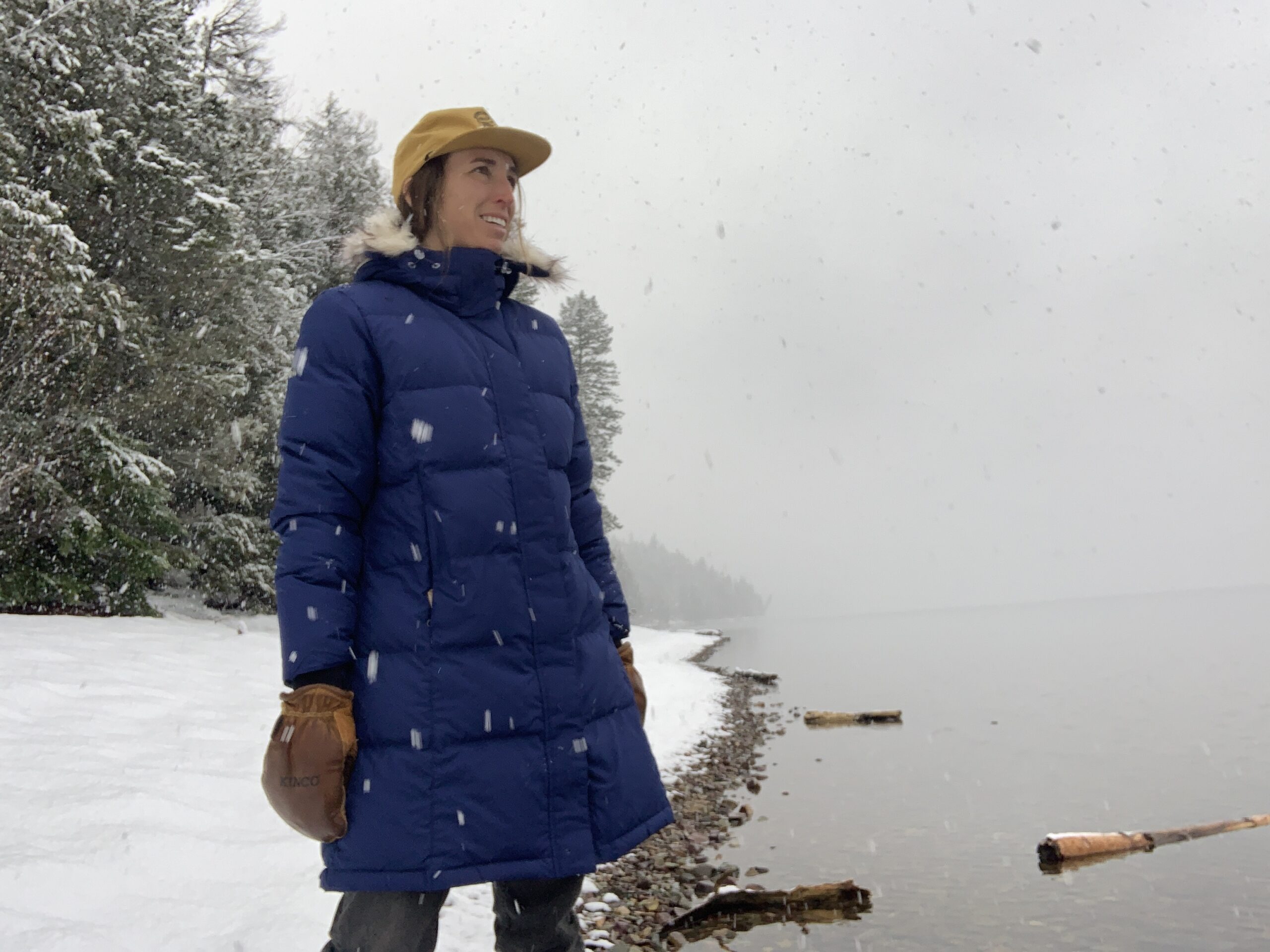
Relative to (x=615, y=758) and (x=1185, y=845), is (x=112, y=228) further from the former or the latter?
(x=1185, y=845)

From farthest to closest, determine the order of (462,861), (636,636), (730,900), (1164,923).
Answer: (636,636)
(1164,923)
(730,900)
(462,861)

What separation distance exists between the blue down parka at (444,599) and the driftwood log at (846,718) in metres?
17.8

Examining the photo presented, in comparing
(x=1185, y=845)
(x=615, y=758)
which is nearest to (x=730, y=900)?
(x=615, y=758)

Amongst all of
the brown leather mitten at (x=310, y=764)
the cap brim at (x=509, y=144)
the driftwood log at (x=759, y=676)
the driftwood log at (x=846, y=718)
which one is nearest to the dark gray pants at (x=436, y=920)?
the brown leather mitten at (x=310, y=764)

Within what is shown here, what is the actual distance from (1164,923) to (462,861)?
746 centimetres

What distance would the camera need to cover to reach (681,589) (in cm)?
14675

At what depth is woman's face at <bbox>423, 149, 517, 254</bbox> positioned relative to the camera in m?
2.46

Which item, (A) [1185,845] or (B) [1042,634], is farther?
(B) [1042,634]

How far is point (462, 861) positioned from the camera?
6.36 ft

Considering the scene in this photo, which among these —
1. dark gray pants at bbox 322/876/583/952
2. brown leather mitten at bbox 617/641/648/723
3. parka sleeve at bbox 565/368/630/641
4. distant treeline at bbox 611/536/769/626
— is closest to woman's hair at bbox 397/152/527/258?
parka sleeve at bbox 565/368/630/641

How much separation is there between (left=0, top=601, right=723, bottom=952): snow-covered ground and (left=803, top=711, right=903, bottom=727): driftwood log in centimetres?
1359

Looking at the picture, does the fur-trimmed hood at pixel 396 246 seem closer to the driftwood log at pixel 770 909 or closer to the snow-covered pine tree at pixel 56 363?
the driftwood log at pixel 770 909

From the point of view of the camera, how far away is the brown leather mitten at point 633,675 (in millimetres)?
2547

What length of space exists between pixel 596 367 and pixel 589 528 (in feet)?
123
